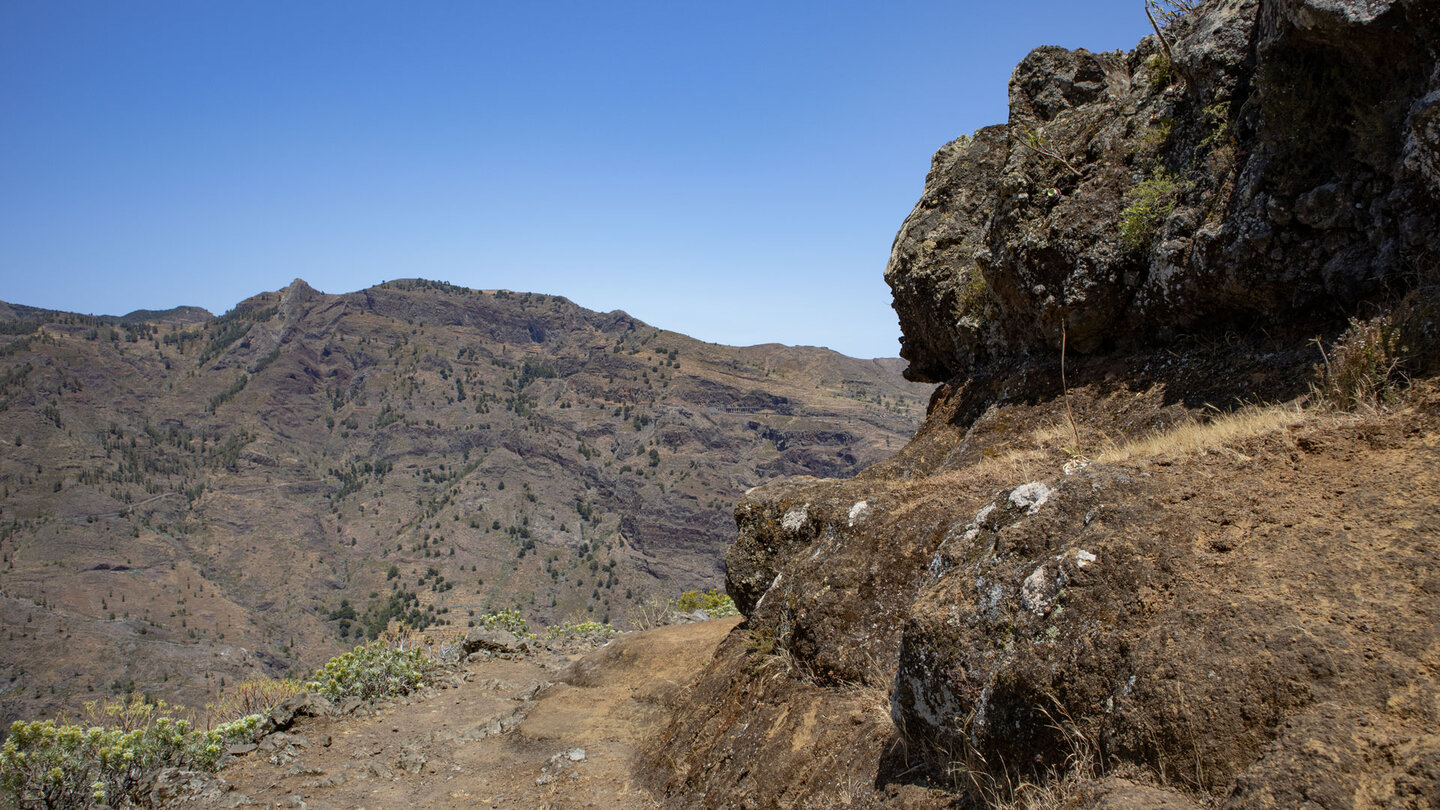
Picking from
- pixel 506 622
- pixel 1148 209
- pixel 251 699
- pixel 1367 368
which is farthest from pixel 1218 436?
pixel 506 622

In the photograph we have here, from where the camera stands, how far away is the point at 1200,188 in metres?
6.82

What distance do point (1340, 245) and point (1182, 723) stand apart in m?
4.63

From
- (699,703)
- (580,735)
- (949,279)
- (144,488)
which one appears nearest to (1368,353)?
(699,703)

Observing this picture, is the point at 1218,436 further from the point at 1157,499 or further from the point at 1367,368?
the point at 1367,368

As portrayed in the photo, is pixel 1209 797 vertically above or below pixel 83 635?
above

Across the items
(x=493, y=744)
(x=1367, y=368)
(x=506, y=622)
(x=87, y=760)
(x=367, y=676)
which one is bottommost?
(x=506, y=622)

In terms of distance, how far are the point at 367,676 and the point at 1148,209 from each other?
36.2 feet

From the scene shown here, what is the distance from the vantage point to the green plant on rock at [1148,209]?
23.5 feet

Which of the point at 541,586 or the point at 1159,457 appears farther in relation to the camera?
the point at 541,586

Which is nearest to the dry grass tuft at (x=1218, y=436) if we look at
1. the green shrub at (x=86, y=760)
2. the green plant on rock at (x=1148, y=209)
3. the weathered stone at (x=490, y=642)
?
the green plant on rock at (x=1148, y=209)

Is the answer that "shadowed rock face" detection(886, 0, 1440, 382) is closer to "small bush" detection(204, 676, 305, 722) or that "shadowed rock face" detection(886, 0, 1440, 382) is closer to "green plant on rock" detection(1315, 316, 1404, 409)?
"green plant on rock" detection(1315, 316, 1404, 409)

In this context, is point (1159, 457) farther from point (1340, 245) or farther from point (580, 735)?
point (580, 735)

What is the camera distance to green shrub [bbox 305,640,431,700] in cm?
1017

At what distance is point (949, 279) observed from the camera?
34.8 ft
